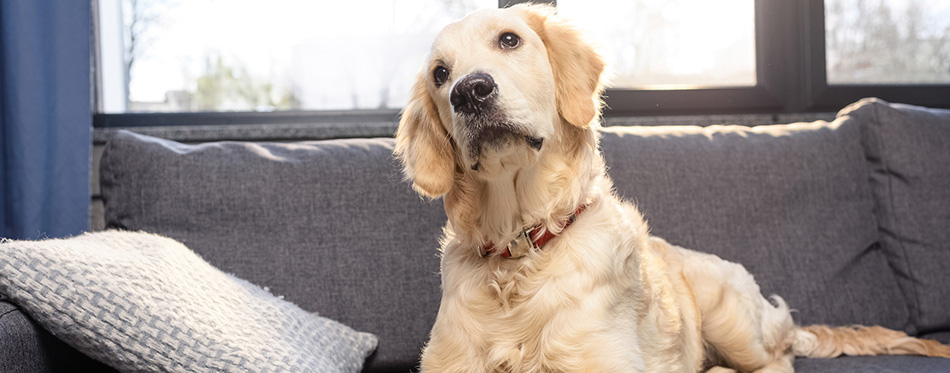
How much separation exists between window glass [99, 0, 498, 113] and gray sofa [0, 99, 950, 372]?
0.74m

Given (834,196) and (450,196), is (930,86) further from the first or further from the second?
(450,196)

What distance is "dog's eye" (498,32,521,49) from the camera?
1283 mm

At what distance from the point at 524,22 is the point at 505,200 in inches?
14.3

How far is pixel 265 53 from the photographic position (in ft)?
8.77

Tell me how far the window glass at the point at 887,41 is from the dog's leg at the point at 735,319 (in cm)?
166

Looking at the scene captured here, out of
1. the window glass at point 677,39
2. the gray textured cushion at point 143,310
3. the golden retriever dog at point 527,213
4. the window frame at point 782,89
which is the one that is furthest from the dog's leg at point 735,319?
the window glass at point 677,39

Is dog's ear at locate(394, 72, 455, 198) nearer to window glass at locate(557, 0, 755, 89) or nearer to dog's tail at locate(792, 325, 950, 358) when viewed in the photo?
dog's tail at locate(792, 325, 950, 358)

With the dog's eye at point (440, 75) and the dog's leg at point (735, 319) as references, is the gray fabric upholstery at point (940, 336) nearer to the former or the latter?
the dog's leg at point (735, 319)

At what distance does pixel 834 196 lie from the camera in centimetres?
207

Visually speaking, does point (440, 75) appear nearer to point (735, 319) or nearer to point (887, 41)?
point (735, 319)

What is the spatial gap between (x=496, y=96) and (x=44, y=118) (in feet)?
5.78

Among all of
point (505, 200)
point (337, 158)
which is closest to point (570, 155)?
point (505, 200)

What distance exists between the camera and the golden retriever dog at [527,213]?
1199mm

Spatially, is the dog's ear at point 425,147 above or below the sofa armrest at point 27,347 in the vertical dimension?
above
